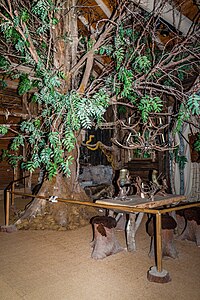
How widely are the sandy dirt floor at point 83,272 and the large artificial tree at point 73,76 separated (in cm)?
135

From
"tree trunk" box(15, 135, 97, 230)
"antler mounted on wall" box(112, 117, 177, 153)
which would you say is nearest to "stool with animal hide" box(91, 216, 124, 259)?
"tree trunk" box(15, 135, 97, 230)

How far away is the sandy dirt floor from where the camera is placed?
8.98 feet

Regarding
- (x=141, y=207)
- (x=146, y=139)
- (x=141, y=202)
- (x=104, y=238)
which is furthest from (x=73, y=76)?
(x=104, y=238)

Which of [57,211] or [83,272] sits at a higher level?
[57,211]

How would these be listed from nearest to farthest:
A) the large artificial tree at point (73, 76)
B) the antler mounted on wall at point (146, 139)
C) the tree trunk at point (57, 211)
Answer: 1. the large artificial tree at point (73, 76)
2. the antler mounted on wall at point (146, 139)
3. the tree trunk at point (57, 211)

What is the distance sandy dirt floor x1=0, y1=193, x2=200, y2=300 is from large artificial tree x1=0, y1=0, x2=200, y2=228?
1.35 metres

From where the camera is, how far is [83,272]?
10.8 ft

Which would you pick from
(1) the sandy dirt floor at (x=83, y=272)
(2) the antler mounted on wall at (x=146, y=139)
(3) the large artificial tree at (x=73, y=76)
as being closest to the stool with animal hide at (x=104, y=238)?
(1) the sandy dirt floor at (x=83, y=272)

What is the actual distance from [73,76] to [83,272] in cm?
441

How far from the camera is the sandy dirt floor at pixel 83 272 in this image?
2.74m

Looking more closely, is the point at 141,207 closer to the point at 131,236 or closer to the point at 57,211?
the point at 131,236

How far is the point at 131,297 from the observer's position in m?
2.66

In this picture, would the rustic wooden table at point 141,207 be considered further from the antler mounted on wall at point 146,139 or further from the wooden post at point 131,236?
the antler mounted on wall at point 146,139

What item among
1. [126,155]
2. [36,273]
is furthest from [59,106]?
[126,155]
